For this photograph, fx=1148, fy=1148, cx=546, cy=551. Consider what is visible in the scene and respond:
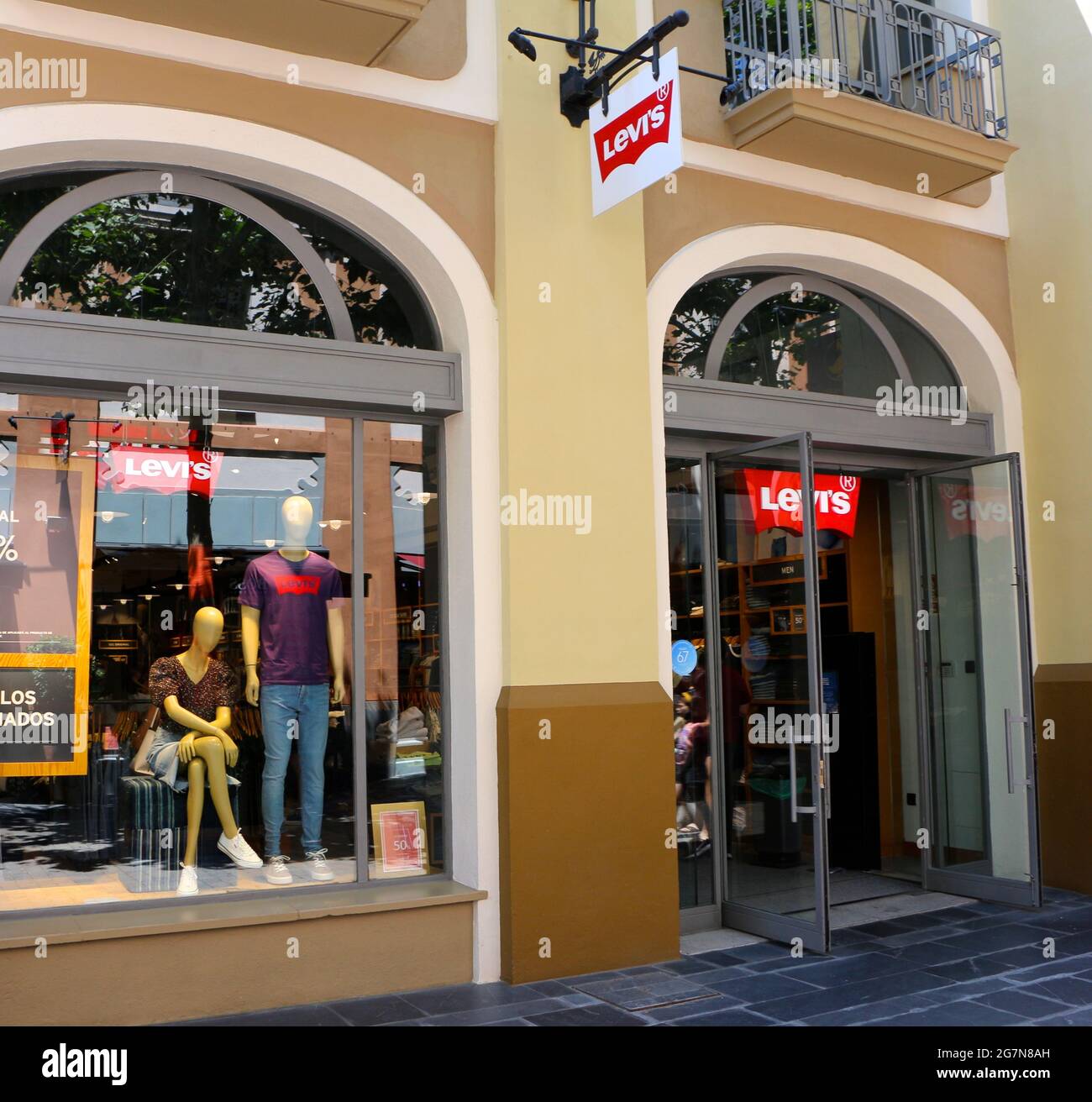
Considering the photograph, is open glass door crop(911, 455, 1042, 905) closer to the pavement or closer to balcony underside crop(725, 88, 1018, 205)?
the pavement

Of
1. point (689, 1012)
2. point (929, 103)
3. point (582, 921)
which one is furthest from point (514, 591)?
point (929, 103)

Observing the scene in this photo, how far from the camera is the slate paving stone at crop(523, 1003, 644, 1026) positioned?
5.00m

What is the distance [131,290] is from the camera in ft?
18.0

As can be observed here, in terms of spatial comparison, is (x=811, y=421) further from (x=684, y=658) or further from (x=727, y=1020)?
(x=727, y=1020)

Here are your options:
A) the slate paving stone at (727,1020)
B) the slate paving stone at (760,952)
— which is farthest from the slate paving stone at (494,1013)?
the slate paving stone at (760,952)

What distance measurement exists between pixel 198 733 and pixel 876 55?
600 cm

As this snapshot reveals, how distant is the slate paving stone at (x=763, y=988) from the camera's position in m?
5.39

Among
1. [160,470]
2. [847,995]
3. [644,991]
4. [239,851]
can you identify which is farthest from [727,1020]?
[160,470]

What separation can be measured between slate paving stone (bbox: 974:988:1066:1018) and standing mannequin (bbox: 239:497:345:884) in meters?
3.19

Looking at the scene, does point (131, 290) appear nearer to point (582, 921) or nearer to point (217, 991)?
point (217, 991)

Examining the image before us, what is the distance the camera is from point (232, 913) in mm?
5188

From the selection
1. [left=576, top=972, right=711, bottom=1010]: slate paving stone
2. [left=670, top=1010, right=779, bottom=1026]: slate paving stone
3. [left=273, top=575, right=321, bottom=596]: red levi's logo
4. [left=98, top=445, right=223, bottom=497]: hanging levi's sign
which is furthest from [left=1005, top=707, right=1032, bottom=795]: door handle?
[left=98, top=445, right=223, bottom=497]: hanging levi's sign

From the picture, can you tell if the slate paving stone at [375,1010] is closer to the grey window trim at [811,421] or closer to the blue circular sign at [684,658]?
the blue circular sign at [684,658]
